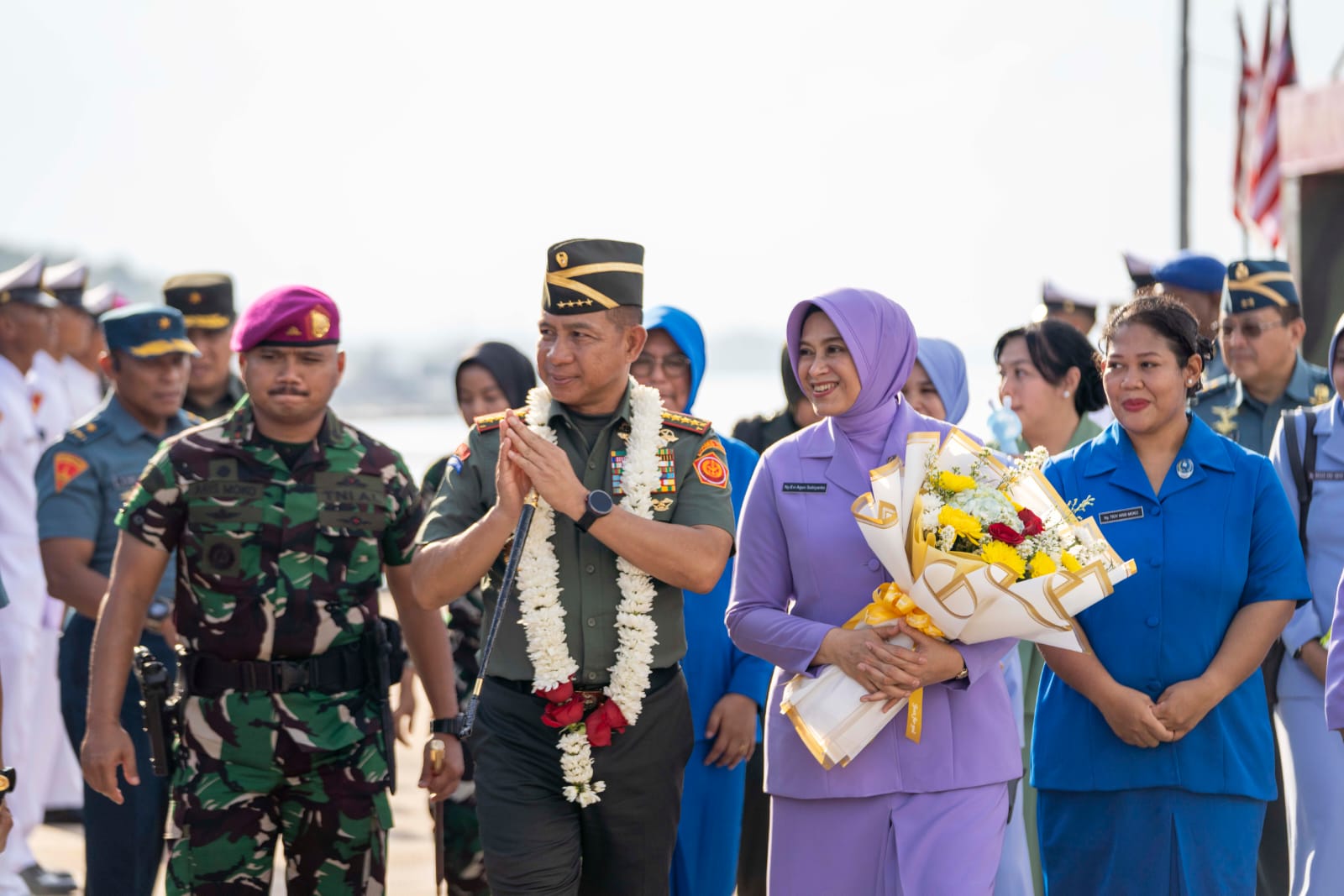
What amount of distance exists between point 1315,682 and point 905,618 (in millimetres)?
2131

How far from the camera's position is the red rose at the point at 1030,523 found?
376cm

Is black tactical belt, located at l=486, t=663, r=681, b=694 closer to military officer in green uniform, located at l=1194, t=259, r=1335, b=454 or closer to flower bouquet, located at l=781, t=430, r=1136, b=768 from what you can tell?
flower bouquet, located at l=781, t=430, r=1136, b=768

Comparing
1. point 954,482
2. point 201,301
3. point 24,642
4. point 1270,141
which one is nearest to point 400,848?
point 24,642

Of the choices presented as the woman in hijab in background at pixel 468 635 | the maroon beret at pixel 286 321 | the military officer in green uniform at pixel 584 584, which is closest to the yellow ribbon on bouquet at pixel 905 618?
the military officer in green uniform at pixel 584 584

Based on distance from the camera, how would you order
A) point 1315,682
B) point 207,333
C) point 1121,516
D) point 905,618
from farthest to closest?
point 207,333, point 1315,682, point 1121,516, point 905,618

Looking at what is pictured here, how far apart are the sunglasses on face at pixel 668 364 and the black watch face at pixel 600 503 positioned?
1798 mm

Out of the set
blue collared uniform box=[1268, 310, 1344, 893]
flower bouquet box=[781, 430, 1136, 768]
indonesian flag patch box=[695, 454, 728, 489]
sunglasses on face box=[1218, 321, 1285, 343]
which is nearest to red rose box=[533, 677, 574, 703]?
flower bouquet box=[781, 430, 1136, 768]

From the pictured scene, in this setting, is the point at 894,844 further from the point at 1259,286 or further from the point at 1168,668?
the point at 1259,286

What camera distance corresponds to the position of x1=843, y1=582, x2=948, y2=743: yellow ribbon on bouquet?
3.87m

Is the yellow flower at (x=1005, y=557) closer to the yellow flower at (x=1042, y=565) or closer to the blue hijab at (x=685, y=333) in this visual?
the yellow flower at (x=1042, y=565)

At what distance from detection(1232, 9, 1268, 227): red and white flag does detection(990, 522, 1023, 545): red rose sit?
13566mm

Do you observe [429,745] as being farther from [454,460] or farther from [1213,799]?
[1213,799]

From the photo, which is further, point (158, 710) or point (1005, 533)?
point (158, 710)

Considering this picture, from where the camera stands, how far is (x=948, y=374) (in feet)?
18.9
